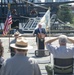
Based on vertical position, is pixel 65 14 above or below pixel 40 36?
below

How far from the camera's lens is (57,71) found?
6.69 m

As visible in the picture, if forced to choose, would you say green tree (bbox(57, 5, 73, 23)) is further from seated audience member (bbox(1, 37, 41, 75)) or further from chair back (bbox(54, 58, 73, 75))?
seated audience member (bbox(1, 37, 41, 75))

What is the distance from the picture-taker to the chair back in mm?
6668

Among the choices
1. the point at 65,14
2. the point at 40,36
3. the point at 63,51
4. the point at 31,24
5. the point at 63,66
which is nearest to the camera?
the point at 63,51

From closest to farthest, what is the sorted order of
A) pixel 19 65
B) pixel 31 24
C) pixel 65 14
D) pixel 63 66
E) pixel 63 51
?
pixel 19 65
pixel 63 51
pixel 63 66
pixel 31 24
pixel 65 14

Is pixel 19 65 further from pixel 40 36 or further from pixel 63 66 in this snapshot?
pixel 40 36

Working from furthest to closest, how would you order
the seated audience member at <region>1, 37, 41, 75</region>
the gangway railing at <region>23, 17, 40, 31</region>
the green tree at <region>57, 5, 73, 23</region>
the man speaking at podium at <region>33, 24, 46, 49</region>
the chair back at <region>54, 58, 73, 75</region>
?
the green tree at <region>57, 5, 73, 23</region> → the gangway railing at <region>23, 17, 40, 31</region> → the man speaking at podium at <region>33, 24, 46, 49</region> → the chair back at <region>54, 58, 73, 75</region> → the seated audience member at <region>1, 37, 41, 75</region>

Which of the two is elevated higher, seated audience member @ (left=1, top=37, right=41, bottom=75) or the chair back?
seated audience member @ (left=1, top=37, right=41, bottom=75)

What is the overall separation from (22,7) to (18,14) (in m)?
1.52

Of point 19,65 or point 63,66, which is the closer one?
point 19,65

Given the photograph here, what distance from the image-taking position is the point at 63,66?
672 centimetres

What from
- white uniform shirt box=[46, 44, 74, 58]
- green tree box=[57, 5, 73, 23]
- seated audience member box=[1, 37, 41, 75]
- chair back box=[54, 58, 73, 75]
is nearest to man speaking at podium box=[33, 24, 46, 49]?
chair back box=[54, 58, 73, 75]

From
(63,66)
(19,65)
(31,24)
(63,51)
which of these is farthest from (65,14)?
(19,65)

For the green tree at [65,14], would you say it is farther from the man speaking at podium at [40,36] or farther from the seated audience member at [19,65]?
the seated audience member at [19,65]
